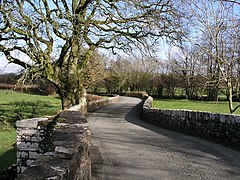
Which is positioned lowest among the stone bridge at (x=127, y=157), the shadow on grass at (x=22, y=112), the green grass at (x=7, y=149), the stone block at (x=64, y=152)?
the green grass at (x=7, y=149)

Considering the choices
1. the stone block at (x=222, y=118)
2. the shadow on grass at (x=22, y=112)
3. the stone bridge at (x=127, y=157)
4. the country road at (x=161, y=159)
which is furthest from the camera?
the shadow on grass at (x=22, y=112)

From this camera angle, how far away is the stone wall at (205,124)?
326 inches

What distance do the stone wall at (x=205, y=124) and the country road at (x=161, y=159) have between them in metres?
0.30

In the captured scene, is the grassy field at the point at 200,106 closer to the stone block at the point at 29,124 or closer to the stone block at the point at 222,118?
the stone block at the point at 222,118

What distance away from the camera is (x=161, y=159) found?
717 centimetres

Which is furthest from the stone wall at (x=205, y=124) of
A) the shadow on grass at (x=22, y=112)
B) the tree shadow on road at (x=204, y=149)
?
the shadow on grass at (x=22, y=112)

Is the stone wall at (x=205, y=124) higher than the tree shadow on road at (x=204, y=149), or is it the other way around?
the stone wall at (x=205, y=124)

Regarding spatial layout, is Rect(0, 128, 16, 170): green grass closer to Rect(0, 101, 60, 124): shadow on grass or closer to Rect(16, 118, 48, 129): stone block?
Rect(0, 101, 60, 124): shadow on grass

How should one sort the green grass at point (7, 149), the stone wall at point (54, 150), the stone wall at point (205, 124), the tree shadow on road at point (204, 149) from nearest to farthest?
1. the stone wall at point (54, 150)
2. the tree shadow on road at point (204, 149)
3. the stone wall at point (205, 124)
4. the green grass at point (7, 149)

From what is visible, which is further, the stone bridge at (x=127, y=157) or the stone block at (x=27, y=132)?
the stone block at (x=27, y=132)

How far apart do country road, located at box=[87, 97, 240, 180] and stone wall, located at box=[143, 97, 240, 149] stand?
11.7 inches

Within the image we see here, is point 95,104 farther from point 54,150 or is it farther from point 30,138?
point 54,150

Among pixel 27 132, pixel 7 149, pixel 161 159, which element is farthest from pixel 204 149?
pixel 7 149

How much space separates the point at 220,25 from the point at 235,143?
329 inches
